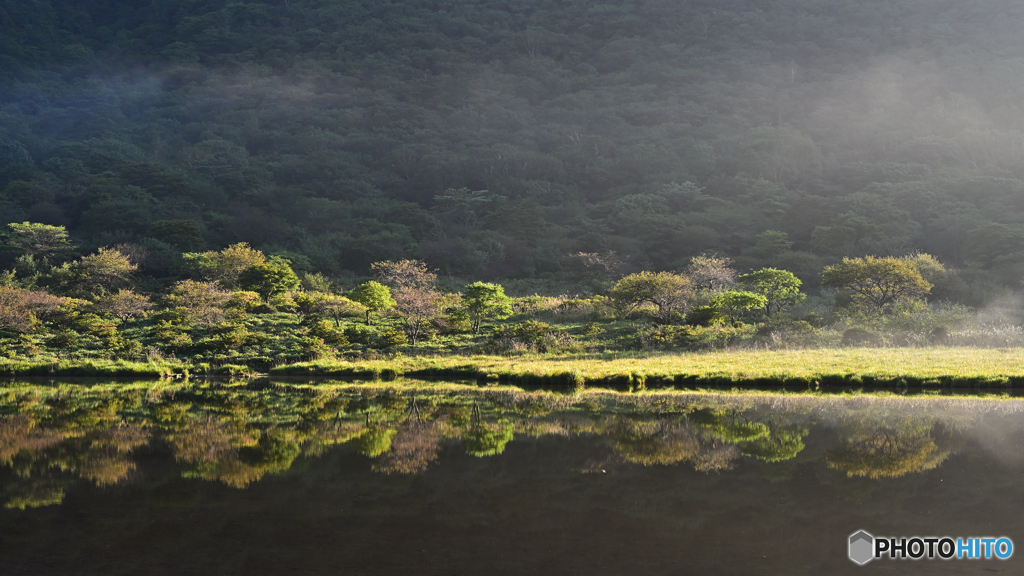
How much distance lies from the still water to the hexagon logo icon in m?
0.09

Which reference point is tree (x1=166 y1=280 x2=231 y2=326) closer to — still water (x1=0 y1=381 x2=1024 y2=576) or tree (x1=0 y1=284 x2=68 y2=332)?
tree (x1=0 y1=284 x2=68 y2=332)

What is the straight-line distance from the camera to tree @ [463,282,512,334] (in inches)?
1387

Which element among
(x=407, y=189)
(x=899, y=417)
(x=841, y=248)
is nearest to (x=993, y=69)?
(x=841, y=248)

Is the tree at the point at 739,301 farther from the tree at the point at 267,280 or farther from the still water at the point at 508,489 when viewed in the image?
the tree at the point at 267,280

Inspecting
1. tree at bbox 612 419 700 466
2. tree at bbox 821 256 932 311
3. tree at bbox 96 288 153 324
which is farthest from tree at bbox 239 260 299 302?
tree at bbox 612 419 700 466

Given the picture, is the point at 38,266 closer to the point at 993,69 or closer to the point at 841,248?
the point at 841,248

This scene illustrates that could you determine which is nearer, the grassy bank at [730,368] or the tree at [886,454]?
the tree at [886,454]

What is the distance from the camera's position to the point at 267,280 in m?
39.5

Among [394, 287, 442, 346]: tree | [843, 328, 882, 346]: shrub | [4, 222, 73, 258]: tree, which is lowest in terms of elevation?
[843, 328, 882, 346]: shrub

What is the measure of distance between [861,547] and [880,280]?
3182cm

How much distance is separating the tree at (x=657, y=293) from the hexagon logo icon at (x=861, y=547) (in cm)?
2663
